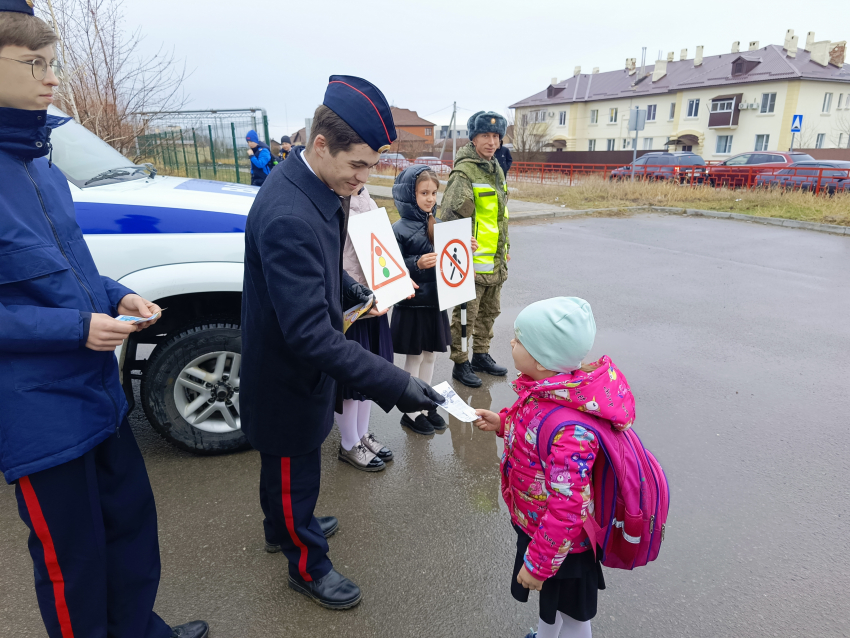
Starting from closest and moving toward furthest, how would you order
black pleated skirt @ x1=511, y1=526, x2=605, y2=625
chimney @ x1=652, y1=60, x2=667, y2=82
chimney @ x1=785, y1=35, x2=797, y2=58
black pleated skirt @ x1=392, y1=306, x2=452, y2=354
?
black pleated skirt @ x1=511, y1=526, x2=605, y2=625 → black pleated skirt @ x1=392, y1=306, x2=452, y2=354 → chimney @ x1=785, y1=35, x2=797, y2=58 → chimney @ x1=652, y1=60, x2=667, y2=82

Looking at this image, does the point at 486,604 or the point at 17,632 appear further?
the point at 486,604

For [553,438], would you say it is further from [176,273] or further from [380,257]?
[176,273]

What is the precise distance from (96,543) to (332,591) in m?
0.97

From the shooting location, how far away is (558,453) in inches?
63.8

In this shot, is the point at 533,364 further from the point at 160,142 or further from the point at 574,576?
the point at 160,142

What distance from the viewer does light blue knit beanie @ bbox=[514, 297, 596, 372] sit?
5.51 ft

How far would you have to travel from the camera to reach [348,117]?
5.55ft

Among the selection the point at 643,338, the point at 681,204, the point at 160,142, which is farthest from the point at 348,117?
the point at 681,204

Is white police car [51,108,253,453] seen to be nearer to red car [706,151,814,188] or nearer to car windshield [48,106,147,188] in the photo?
car windshield [48,106,147,188]

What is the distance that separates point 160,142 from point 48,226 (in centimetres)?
1475

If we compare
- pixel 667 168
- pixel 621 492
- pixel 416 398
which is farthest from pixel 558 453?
pixel 667 168

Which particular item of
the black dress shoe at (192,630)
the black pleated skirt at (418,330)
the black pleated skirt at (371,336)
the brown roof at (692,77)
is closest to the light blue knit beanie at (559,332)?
the black pleated skirt at (371,336)

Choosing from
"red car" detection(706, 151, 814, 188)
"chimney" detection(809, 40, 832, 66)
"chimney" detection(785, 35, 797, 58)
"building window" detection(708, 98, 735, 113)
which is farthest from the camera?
"building window" detection(708, 98, 735, 113)

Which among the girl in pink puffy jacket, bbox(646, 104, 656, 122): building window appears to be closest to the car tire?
the girl in pink puffy jacket
